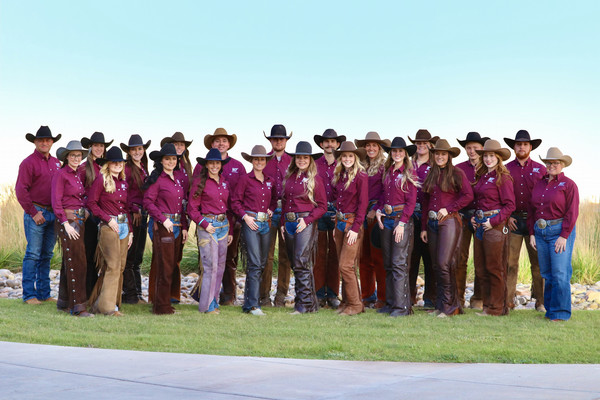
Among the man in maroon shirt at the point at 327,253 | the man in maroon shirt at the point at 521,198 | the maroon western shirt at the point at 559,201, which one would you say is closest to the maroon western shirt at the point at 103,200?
the man in maroon shirt at the point at 327,253

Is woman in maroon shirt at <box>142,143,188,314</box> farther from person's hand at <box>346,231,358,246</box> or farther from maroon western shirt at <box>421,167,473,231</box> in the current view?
maroon western shirt at <box>421,167,473,231</box>

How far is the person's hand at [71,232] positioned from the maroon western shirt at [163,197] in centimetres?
91

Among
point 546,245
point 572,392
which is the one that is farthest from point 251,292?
point 572,392

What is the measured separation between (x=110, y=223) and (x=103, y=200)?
297mm

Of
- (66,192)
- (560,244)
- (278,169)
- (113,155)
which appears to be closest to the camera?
(560,244)

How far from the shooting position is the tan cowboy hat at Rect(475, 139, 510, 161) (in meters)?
9.63

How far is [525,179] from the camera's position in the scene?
10117 millimetres

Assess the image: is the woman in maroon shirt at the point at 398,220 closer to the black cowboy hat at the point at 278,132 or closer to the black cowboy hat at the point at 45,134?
the black cowboy hat at the point at 278,132

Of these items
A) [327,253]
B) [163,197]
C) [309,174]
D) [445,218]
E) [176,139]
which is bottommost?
[327,253]

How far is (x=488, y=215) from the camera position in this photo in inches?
378

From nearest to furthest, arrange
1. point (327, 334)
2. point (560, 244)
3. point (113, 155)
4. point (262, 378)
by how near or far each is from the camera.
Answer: point (262, 378) < point (327, 334) < point (560, 244) < point (113, 155)

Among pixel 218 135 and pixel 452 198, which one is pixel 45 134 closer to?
pixel 218 135

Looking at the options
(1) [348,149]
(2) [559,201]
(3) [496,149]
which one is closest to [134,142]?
(1) [348,149]

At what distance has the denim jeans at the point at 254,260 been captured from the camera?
9930 mm
